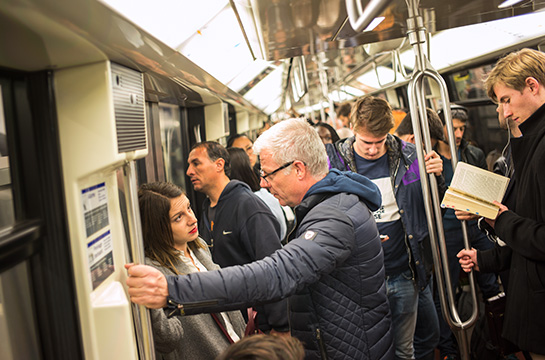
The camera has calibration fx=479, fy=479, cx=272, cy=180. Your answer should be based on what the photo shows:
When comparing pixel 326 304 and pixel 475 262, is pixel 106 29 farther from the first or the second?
pixel 475 262

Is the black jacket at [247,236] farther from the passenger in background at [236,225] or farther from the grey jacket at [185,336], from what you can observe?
the grey jacket at [185,336]

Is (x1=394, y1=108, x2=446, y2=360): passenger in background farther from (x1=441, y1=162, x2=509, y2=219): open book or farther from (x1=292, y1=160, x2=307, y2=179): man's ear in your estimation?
(x1=292, y1=160, x2=307, y2=179): man's ear

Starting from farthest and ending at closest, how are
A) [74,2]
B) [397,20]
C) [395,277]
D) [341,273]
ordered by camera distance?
[395,277], [397,20], [341,273], [74,2]

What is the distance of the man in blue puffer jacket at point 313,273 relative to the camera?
1416 millimetres

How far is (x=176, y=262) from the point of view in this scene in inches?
80.4

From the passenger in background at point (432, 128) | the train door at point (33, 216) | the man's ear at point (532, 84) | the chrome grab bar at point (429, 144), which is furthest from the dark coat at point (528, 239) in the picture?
the train door at point (33, 216)

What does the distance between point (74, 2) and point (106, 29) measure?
0.65 feet

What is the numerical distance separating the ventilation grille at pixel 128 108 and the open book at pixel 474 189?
60.4 inches

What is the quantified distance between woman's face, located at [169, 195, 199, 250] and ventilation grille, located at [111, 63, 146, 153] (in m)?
0.54

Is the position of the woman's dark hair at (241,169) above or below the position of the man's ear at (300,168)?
below

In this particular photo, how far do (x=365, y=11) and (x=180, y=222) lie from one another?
1280 millimetres

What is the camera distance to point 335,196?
188 centimetres

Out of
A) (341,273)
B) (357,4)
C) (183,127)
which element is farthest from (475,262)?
(183,127)

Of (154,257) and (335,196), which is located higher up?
(335,196)
